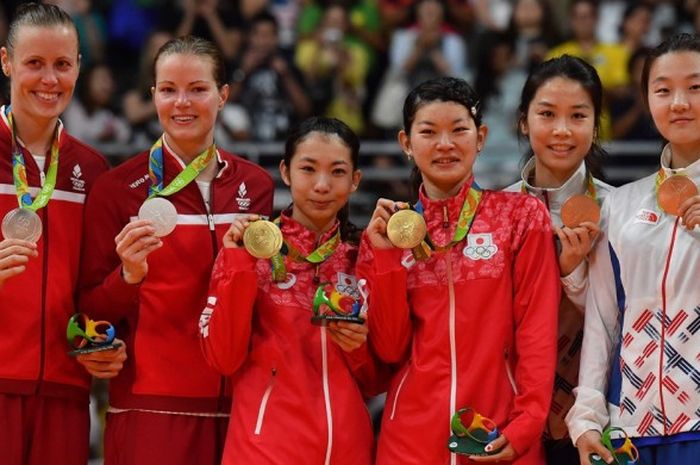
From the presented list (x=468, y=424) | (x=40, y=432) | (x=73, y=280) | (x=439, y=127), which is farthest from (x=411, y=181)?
(x=40, y=432)

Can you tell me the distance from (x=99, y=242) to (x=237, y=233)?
26.4 inches

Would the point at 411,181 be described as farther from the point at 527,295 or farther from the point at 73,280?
the point at 73,280

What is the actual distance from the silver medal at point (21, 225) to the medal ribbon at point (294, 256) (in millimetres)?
892

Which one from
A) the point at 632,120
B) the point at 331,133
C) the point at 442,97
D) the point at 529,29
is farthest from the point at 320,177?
the point at 529,29

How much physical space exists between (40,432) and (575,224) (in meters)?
2.19

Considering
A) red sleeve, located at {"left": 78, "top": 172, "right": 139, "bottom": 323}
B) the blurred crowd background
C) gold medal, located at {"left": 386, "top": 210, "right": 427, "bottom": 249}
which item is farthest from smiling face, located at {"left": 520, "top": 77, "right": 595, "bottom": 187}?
the blurred crowd background

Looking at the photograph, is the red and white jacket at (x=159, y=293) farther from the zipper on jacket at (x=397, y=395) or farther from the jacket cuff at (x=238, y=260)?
the zipper on jacket at (x=397, y=395)

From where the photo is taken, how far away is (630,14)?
382 inches

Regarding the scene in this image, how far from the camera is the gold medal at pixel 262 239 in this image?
4.33 m

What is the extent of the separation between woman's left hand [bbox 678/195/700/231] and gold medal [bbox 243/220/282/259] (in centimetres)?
143

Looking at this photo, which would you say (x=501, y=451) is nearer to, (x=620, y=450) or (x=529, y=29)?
(x=620, y=450)

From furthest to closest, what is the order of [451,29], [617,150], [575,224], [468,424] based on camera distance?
[451,29] → [617,150] → [575,224] → [468,424]

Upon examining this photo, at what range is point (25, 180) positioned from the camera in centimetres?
465

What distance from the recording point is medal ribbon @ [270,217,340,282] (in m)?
4.56
